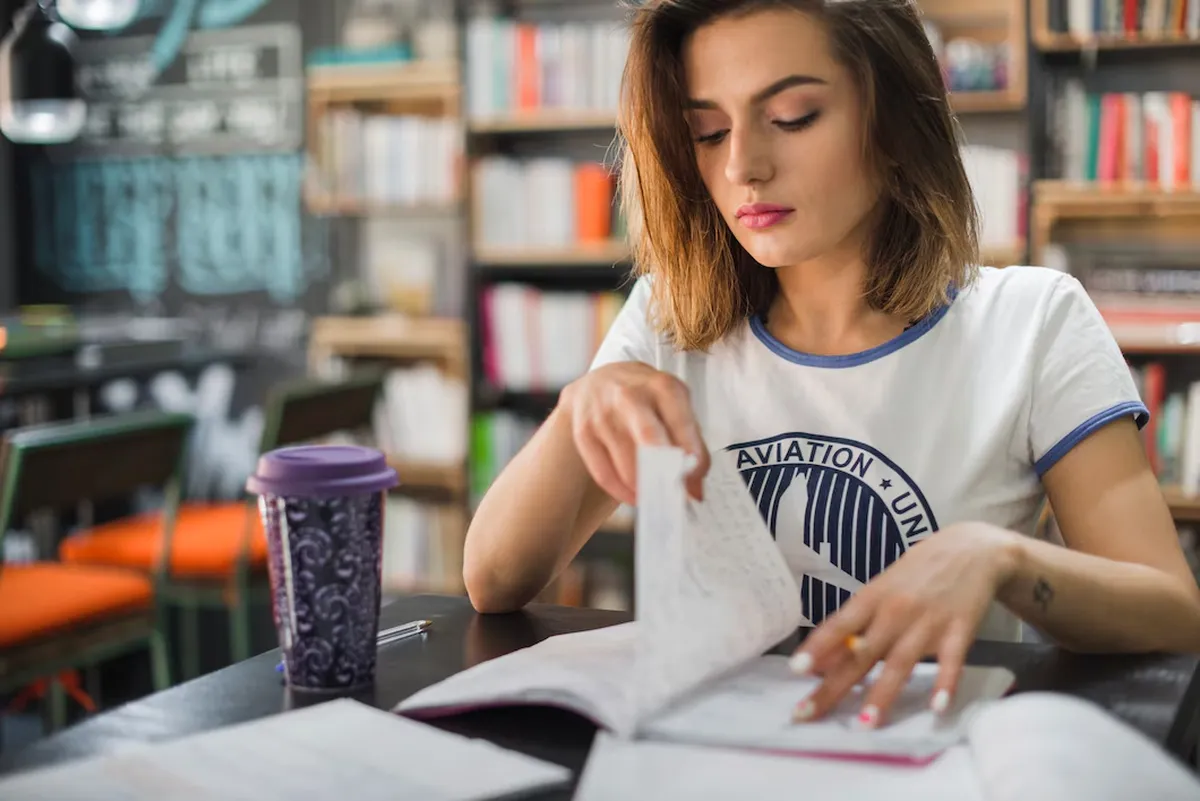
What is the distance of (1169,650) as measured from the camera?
3.31ft

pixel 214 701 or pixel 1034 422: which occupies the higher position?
pixel 1034 422

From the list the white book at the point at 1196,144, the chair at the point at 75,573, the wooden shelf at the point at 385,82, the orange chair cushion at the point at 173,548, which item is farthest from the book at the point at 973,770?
the wooden shelf at the point at 385,82

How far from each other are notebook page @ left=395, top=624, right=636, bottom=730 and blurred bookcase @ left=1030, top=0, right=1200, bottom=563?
2482 mm

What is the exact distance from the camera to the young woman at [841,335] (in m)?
1.16

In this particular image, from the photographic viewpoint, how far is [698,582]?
832 mm

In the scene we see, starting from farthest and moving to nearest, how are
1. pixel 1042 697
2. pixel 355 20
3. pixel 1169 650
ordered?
pixel 355 20
pixel 1169 650
pixel 1042 697

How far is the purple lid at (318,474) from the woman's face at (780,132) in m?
0.48

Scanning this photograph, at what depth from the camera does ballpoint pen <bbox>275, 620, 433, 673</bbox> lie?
39.9 inches

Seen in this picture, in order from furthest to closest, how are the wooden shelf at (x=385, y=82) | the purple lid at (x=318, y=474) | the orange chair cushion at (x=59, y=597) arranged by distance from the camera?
the wooden shelf at (x=385, y=82) < the orange chair cushion at (x=59, y=597) < the purple lid at (x=318, y=474)

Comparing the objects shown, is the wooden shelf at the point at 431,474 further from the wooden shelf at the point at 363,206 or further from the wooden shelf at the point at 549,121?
the wooden shelf at the point at 549,121

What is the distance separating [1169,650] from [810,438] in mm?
408

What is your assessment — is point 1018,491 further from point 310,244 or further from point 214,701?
point 310,244

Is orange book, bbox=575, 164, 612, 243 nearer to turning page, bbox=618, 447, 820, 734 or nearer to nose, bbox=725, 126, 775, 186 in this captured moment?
nose, bbox=725, 126, 775, 186

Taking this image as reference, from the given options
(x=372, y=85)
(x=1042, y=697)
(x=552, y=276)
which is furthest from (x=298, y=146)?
(x=1042, y=697)
